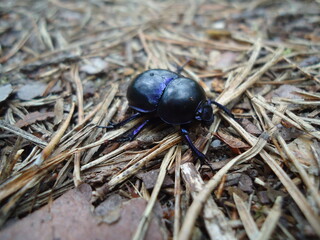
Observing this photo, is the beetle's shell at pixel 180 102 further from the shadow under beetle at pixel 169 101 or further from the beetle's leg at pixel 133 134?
the beetle's leg at pixel 133 134

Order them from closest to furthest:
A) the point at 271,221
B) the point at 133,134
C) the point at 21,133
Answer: the point at 271,221 → the point at 21,133 → the point at 133,134

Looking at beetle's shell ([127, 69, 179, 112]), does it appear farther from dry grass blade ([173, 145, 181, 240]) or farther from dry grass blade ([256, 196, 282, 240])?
dry grass blade ([256, 196, 282, 240])

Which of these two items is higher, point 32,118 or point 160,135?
point 32,118

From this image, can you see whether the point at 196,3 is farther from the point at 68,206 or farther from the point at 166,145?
the point at 68,206

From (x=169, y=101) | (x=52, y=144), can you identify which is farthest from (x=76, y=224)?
(x=169, y=101)

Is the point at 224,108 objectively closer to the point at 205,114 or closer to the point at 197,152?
the point at 205,114

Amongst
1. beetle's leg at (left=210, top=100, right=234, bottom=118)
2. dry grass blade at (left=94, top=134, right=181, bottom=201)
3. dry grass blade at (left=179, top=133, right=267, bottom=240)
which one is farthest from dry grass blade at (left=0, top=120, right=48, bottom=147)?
beetle's leg at (left=210, top=100, right=234, bottom=118)

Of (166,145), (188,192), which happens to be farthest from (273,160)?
(166,145)
